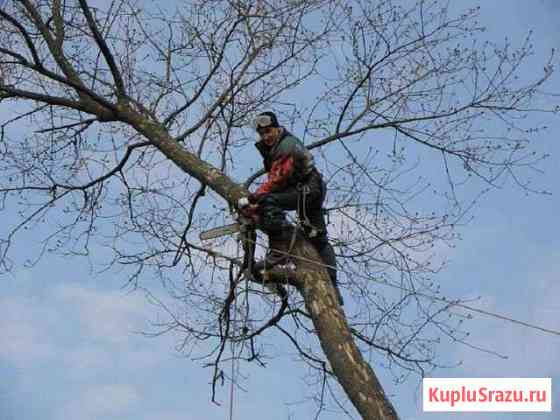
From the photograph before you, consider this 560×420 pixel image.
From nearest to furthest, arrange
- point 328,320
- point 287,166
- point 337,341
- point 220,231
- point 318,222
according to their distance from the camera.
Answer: point 337,341 → point 328,320 → point 287,166 → point 318,222 → point 220,231

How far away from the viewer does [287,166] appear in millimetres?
6789

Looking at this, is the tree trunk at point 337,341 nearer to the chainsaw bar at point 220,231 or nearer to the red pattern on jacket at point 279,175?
the red pattern on jacket at point 279,175

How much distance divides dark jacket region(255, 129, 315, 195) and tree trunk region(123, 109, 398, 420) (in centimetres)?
35

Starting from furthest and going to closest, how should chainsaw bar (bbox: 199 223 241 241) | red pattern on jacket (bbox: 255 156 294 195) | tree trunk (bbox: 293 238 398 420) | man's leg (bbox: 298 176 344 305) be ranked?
chainsaw bar (bbox: 199 223 241 241)
man's leg (bbox: 298 176 344 305)
red pattern on jacket (bbox: 255 156 294 195)
tree trunk (bbox: 293 238 398 420)

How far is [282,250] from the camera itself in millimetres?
6895

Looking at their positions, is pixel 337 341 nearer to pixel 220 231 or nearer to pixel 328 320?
pixel 328 320

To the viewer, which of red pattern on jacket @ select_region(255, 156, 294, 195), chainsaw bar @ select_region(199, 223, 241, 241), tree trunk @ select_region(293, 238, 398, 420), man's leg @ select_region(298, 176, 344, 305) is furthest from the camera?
chainsaw bar @ select_region(199, 223, 241, 241)

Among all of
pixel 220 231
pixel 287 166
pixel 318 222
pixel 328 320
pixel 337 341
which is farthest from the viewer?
pixel 220 231

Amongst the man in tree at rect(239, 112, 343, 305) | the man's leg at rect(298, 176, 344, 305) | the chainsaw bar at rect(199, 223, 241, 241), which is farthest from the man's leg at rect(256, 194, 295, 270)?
the chainsaw bar at rect(199, 223, 241, 241)

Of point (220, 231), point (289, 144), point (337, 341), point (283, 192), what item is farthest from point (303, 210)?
point (337, 341)

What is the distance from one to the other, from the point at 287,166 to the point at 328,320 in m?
1.00

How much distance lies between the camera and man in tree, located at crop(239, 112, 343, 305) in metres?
6.81

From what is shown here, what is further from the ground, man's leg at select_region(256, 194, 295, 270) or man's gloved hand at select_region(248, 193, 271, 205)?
man's gloved hand at select_region(248, 193, 271, 205)

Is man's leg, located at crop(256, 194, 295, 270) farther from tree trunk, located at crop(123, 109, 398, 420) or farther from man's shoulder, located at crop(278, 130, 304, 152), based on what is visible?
man's shoulder, located at crop(278, 130, 304, 152)
